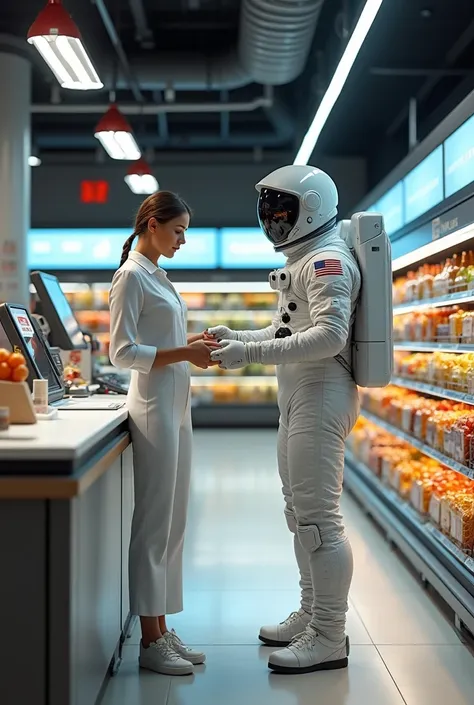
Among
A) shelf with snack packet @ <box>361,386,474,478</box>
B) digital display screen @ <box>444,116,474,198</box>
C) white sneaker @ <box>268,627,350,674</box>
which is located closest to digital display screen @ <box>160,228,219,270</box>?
shelf with snack packet @ <box>361,386,474,478</box>

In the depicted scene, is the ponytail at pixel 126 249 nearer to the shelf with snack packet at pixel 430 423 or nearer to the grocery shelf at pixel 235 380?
the shelf with snack packet at pixel 430 423

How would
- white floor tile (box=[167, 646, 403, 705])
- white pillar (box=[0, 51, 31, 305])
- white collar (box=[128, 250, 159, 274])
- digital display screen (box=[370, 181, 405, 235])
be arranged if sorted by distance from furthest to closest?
white pillar (box=[0, 51, 31, 305])
digital display screen (box=[370, 181, 405, 235])
white collar (box=[128, 250, 159, 274])
white floor tile (box=[167, 646, 403, 705])

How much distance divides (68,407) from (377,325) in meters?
1.36

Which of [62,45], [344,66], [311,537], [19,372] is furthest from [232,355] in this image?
[344,66]

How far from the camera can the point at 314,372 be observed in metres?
3.23

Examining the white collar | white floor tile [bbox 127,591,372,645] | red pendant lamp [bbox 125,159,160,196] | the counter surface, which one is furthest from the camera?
red pendant lamp [bbox 125,159,160,196]

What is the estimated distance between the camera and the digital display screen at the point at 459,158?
3.83 metres

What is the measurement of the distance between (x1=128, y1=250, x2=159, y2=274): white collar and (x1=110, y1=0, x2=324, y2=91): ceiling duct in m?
3.68

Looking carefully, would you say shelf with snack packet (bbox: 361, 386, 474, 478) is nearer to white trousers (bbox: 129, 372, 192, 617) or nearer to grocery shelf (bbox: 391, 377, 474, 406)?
grocery shelf (bbox: 391, 377, 474, 406)

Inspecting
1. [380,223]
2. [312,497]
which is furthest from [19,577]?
[380,223]

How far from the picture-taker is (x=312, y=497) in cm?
313

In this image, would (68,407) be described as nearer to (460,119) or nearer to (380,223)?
(380,223)

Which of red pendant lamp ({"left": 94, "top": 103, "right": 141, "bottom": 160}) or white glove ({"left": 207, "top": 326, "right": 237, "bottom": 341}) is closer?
white glove ({"left": 207, "top": 326, "right": 237, "bottom": 341})

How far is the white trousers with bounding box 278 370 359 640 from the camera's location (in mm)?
3137
